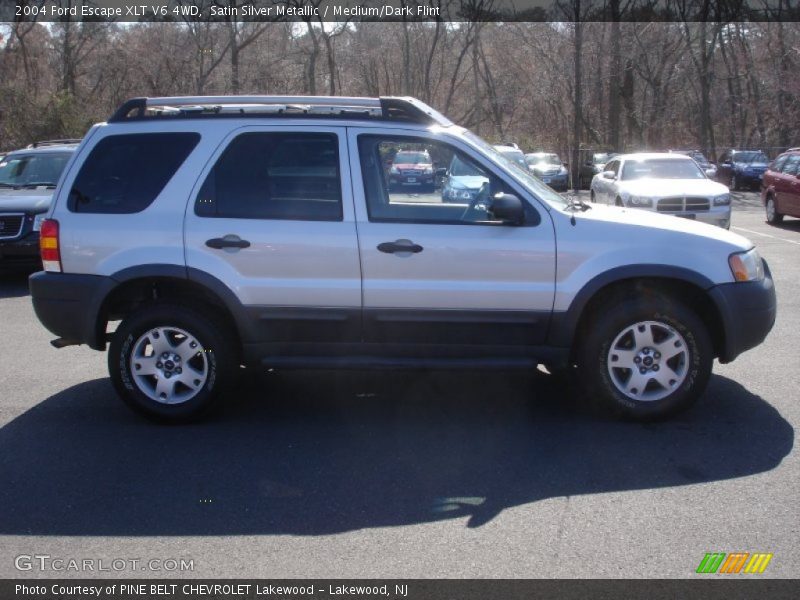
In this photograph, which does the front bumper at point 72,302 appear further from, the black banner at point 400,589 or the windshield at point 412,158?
the black banner at point 400,589

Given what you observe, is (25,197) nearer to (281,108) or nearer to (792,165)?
(281,108)

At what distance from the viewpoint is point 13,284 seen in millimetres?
11766

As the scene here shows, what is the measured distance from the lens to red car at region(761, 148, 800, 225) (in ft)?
57.7

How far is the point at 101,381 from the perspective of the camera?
684cm

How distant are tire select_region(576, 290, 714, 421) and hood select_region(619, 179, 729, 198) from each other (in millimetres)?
9801

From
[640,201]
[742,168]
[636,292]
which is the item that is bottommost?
[742,168]

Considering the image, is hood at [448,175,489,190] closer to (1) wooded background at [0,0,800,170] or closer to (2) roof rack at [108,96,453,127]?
(2) roof rack at [108,96,453,127]

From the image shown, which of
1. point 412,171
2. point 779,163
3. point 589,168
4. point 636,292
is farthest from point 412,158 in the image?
point 589,168

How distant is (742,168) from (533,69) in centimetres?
1774

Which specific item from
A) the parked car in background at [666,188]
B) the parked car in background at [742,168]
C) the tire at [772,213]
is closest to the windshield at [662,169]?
the parked car in background at [666,188]

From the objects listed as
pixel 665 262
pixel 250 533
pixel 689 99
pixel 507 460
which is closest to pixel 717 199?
pixel 665 262

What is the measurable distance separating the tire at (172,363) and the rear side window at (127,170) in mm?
752

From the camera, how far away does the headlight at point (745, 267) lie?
5570 millimetres

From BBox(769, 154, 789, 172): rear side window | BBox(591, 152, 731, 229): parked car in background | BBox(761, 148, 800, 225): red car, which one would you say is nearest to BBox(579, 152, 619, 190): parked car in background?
BBox(769, 154, 789, 172): rear side window
